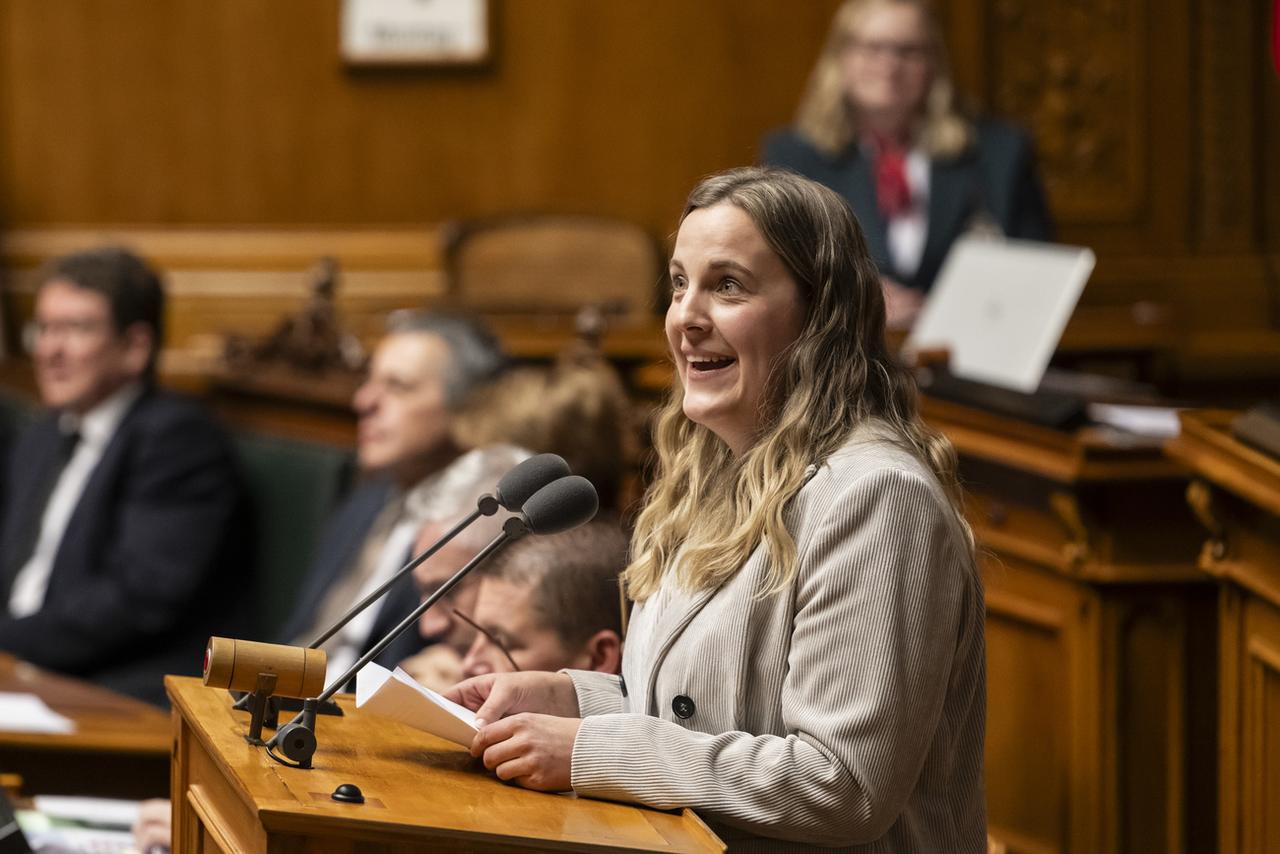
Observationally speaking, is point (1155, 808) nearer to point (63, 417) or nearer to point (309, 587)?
point (309, 587)

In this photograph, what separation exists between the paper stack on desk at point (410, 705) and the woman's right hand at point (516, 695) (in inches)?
1.6

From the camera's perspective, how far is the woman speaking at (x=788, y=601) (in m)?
1.81

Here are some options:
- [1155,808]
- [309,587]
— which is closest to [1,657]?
[309,587]

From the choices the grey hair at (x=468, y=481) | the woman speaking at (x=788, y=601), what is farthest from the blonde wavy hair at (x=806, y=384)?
the grey hair at (x=468, y=481)

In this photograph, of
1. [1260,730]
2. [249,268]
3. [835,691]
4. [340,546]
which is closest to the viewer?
[835,691]

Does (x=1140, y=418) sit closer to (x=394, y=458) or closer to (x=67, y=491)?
(x=394, y=458)

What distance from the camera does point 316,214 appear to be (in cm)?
673

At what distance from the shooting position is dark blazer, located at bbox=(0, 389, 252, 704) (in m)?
4.29

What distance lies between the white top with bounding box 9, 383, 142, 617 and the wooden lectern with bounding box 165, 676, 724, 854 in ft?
8.64

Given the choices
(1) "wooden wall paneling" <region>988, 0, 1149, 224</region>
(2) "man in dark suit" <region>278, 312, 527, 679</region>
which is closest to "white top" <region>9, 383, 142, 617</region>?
(2) "man in dark suit" <region>278, 312, 527, 679</region>

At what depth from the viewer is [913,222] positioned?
5129 millimetres

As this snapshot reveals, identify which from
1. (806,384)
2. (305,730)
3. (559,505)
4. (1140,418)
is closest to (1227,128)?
(1140,418)

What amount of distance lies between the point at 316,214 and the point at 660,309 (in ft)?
4.50

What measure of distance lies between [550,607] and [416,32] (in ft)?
14.8
